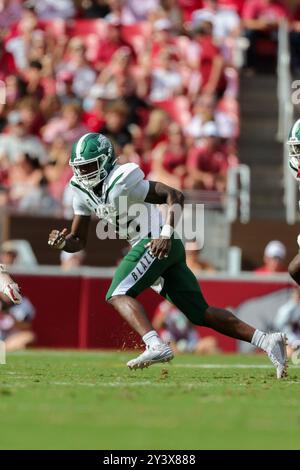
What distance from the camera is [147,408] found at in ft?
21.2

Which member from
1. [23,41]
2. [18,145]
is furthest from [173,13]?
[18,145]

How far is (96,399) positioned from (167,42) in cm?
1123

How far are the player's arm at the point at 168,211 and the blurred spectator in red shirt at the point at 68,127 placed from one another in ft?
23.2

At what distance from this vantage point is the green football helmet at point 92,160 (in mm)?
8586

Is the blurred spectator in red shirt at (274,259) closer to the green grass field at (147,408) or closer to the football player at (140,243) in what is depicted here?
the green grass field at (147,408)

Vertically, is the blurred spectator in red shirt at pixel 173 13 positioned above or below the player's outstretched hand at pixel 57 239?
above

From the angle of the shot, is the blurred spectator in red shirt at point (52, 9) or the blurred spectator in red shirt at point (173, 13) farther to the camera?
the blurred spectator in red shirt at point (52, 9)

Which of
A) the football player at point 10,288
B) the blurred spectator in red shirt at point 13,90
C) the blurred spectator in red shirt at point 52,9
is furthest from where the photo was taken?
the blurred spectator in red shirt at point 52,9

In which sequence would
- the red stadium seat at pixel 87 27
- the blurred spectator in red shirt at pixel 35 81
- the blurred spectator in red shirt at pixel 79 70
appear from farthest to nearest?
the red stadium seat at pixel 87 27, the blurred spectator in red shirt at pixel 79 70, the blurred spectator in red shirt at pixel 35 81

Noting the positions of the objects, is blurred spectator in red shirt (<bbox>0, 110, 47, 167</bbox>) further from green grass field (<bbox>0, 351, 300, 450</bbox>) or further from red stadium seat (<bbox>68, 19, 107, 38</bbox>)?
green grass field (<bbox>0, 351, 300, 450</bbox>)

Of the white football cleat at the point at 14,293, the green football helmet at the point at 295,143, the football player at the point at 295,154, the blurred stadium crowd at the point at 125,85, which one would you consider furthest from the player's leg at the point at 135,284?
the blurred stadium crowd at the point at 125,85

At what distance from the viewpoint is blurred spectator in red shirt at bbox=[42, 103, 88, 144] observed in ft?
51.2

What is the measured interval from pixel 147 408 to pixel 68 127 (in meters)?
9.63

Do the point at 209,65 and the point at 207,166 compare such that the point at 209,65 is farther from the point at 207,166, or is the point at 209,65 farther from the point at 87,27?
the point at 207,166
